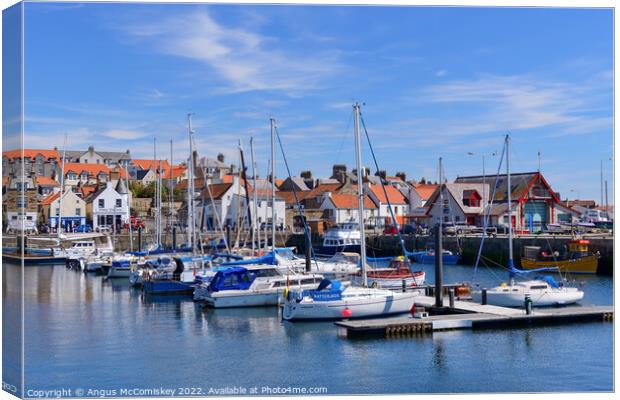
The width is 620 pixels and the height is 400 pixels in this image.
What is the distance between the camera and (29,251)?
51.3 metres

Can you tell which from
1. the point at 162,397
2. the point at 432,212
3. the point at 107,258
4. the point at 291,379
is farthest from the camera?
the point at 432,212

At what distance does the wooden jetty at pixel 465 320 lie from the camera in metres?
22.3

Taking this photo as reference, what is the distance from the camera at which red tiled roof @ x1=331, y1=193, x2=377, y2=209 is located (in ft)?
243

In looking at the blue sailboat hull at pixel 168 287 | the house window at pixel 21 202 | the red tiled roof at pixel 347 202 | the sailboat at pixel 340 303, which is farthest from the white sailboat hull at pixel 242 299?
the red tiled roof at pixel 347 202

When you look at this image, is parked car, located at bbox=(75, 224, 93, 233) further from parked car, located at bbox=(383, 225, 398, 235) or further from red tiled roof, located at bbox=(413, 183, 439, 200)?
red tiled roof, located at bbox=(413, 183, 439, 200)

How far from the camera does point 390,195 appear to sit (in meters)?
79.9

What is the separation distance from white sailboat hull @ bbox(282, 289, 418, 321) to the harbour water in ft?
1.89

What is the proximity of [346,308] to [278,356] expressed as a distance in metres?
5.33

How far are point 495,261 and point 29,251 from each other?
92.7 ft

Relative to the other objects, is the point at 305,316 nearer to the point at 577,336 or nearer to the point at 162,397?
the point at 577,336

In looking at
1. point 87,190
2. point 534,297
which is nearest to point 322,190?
point 87,190

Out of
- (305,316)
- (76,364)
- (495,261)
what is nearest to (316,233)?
(495,261)

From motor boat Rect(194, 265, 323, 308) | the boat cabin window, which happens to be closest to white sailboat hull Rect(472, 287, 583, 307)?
motor boat Rect(194, 265, 323, 308)

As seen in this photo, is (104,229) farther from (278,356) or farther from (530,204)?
(278,356)
